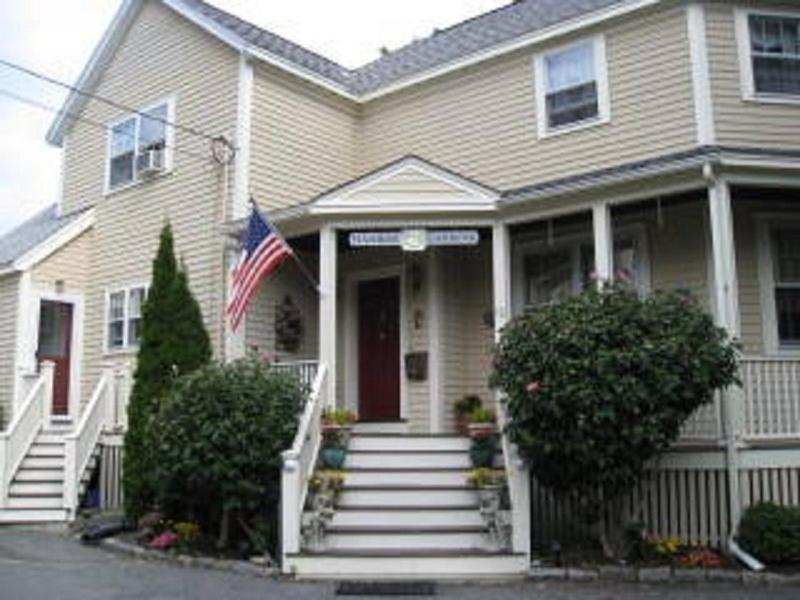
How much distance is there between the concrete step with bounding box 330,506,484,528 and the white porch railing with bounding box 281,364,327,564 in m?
0.52

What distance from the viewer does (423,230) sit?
11438 mm

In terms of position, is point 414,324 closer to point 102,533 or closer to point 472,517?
point 472,517

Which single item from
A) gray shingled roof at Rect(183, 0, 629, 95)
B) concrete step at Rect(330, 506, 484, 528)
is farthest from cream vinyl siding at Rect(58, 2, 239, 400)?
concrete step at Rect(330, 506, 484, 528)

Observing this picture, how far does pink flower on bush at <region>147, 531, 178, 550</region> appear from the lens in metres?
9.80

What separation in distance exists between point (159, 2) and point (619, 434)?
11.5 m

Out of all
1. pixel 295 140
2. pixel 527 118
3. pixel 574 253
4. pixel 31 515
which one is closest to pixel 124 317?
pixel 31 515

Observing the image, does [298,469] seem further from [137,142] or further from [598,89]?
[137,142]

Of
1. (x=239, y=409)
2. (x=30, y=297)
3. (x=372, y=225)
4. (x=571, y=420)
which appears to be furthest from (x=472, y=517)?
(x=30, y=297)

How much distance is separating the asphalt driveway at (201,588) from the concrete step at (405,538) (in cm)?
78

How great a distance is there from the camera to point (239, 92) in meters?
13.6

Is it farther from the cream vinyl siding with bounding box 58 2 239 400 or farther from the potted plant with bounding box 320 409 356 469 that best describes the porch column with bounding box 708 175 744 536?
the cream vinyl siding with bounding box 58 2 239 400

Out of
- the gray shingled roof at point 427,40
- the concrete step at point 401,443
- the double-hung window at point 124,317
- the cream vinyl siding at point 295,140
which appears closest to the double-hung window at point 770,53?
the gray shingled roof at point 427,40

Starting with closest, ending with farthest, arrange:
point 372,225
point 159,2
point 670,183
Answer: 1. point 670,183
2. point 372,225
3. point 159,2

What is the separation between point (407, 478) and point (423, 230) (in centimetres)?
325
